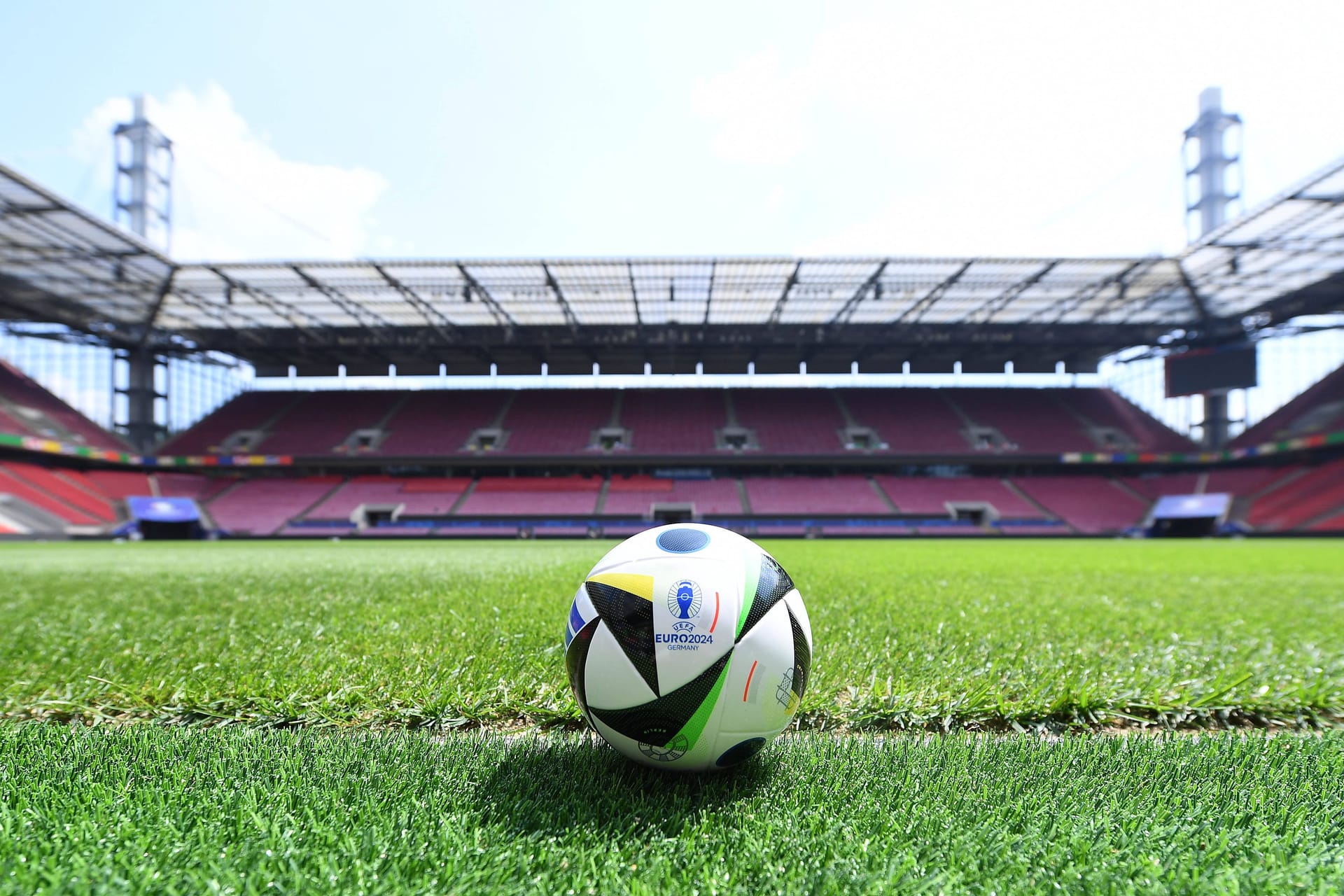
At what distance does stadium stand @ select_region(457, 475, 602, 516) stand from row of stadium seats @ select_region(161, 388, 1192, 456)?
160 cm

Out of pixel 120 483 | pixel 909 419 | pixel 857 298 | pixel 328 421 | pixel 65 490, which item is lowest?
pixel 65 490

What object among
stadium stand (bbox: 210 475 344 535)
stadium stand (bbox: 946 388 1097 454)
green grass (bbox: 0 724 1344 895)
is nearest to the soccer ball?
green grass (bbox: 0 724 1344 895)

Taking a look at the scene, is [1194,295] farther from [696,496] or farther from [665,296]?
[696,496]

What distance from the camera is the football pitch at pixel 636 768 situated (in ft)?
4.50

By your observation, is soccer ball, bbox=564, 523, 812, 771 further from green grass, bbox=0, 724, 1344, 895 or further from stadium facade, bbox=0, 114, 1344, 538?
stadium facade, bbox=0, 114, 1344, 538

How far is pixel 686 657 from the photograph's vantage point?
171cm

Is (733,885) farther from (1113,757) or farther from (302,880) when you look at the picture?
(1113,757)

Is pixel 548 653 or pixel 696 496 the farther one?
pixel 696 496

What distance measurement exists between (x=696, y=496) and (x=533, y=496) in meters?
8.82

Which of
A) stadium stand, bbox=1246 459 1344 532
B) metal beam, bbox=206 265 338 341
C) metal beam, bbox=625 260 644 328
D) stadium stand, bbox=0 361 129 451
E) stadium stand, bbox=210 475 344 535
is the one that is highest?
metal beam, bbox=625 260 644 328

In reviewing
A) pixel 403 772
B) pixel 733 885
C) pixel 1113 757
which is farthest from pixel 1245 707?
pixel 403 772

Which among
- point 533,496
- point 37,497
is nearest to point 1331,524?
point 533,496

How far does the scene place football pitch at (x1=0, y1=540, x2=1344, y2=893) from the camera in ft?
4.50

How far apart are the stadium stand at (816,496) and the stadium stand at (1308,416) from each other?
65.9 ft
